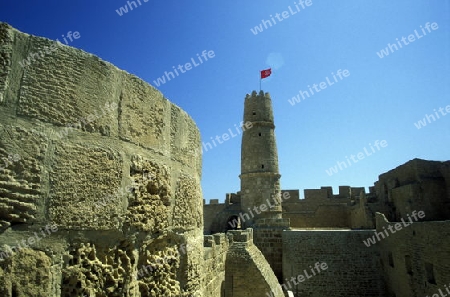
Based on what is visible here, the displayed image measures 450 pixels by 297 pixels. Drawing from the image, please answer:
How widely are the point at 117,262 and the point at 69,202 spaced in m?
0.38

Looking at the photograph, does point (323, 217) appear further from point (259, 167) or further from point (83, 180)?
point (83, 180)

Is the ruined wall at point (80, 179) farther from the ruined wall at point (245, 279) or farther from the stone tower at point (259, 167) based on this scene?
the stone tower at point (259, 167)

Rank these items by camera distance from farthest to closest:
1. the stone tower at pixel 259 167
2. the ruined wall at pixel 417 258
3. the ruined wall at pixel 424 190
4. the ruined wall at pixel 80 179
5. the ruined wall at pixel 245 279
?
the stone tower at pixel 259 167
the ruined wall at pixel 424 190
the ruined wall at pixel 417 258
the ruined wall at pixel 245 279
the ruined wall at pixel 80 179

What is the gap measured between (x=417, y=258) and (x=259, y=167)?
27.4 ft

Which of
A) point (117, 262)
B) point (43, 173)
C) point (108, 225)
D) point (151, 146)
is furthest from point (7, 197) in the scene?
point (151, 146)

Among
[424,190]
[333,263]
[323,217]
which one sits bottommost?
[333,263]

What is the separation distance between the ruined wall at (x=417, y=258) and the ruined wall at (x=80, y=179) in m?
10.3

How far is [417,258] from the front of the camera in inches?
409

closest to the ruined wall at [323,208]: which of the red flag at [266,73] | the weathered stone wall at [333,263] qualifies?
the weathered stone wall at [333,263]

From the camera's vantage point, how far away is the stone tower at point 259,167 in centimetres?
1621

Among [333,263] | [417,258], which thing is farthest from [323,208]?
[417,258]

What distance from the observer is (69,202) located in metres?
1.16

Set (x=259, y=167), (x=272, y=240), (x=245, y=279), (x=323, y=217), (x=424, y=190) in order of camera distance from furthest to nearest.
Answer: (x=323, y=217)
(x=259, y=167)
(x=424, y=190)
(x=272, y=240)
(x=245, y=279)

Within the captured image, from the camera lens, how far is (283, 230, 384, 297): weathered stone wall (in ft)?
42.3
